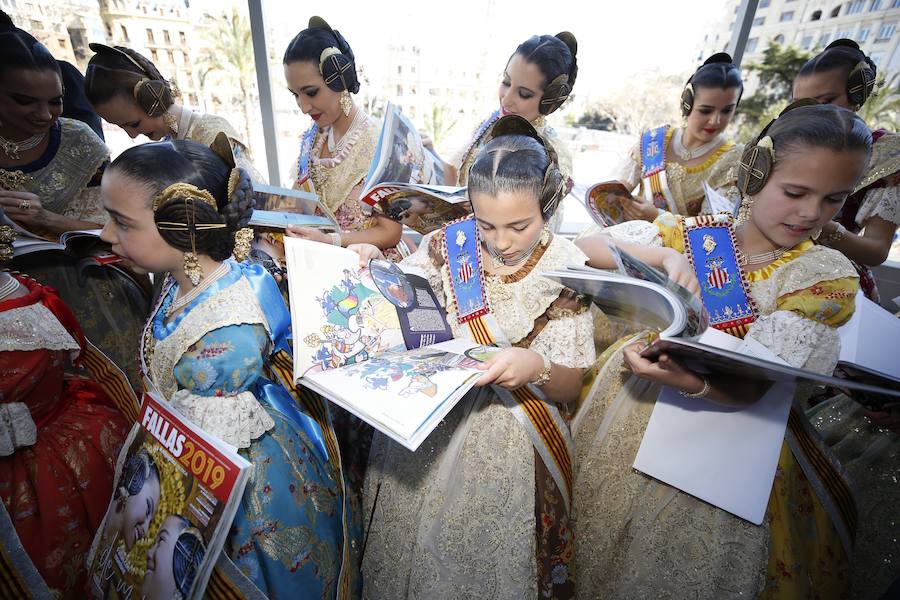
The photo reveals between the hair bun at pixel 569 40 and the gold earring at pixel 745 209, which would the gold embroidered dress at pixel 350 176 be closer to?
the hair bun at pixel 569 40

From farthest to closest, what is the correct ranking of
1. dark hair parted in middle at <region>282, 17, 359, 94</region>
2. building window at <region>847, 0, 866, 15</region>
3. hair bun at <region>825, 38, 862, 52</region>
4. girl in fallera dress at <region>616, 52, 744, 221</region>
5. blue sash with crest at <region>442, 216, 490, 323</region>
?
building window at <region>847, 0, 866, 15</region>
girl in fallera dress at <region>616, 52, 744, 221</region>
hair bun at <region>825, 38, 862, 52</region>
dark hair parted in middle at <region>282, 17, 359, 94</region>
blue sash with crest at <region>442, 216, 490, 323</region>

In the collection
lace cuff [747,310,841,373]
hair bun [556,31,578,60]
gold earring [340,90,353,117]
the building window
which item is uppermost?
the building window

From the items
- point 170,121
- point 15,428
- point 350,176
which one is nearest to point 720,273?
point 350,176

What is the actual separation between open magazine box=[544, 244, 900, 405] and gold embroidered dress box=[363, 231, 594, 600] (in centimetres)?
19

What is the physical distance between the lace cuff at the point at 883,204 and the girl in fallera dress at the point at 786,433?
4.42 feet

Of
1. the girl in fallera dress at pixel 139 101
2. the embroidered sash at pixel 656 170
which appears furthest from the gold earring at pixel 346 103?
the embroidered sash at pixel 656 170

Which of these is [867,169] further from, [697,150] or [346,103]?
[346,103]

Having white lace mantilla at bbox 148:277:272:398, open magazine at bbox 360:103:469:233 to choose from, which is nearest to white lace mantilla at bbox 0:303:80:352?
white lace mantilla at bbox 148:277:272:398

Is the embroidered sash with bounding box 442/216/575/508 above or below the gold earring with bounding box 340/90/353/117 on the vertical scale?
below

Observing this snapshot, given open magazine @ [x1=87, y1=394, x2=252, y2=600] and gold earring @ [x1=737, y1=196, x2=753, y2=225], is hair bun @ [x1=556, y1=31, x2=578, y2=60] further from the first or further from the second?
open magazine @ [x1=87, y1=394, x2=252, y2=600]

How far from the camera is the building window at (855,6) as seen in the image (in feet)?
19.0

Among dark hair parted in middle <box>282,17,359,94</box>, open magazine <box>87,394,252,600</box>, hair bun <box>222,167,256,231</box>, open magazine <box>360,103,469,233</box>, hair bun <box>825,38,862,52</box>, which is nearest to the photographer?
open magazine <box>87,394,252,600</box>

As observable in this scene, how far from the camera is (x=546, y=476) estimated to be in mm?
1084

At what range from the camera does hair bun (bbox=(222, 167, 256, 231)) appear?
102cm
